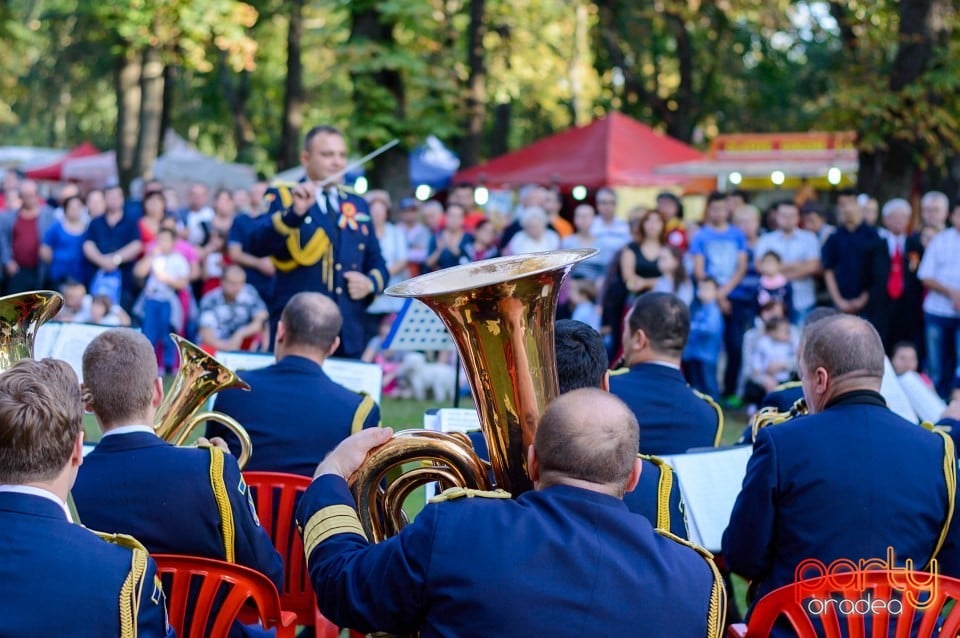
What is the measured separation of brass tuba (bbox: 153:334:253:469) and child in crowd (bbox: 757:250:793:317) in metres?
6.82

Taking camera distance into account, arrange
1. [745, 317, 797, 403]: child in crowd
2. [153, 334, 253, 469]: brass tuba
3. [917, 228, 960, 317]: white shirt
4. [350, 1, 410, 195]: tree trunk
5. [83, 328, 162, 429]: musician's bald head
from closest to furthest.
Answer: [83, 328, 162, 429]: musician's bald head → [153, 334, 253, 469]: brass tuba → [917, 228, 960, 317]: white shirt → [745, 317, 797, 403]: child in crowd → [350, 1, 410, 195]: tree trunk

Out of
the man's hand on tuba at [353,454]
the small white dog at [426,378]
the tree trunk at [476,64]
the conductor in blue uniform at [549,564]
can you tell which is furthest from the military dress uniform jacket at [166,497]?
the tree trunk at [476,64]

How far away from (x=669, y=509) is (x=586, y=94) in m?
26.7

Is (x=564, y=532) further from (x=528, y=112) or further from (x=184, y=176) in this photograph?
(x=528, y=112)

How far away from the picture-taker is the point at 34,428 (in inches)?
93.5

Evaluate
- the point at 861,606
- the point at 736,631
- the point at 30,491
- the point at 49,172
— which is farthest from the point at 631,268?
the point at 49,172

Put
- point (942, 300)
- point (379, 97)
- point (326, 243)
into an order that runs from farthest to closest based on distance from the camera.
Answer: point (379, 97) → point (942, 300) → point (326, 243)

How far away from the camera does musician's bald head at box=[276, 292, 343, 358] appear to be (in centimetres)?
457

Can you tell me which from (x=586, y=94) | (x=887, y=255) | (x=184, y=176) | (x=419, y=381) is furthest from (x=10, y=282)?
(x=586, y=94)

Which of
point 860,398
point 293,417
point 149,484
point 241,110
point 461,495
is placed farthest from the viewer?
point 241,110

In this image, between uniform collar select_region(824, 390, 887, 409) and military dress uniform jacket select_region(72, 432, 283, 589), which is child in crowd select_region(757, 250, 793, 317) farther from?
military dress uniform jacket select_region(72, 432, 283, 589)

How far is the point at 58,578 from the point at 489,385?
0.98 metres

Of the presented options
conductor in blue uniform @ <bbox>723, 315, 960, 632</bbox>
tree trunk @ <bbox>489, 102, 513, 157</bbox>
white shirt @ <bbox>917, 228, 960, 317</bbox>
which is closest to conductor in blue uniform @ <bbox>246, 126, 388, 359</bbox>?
conductor in blue uniform @ <bbox>723, 315, 960, 632</bbox>

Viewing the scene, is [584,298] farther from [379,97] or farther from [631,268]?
[379,97]
